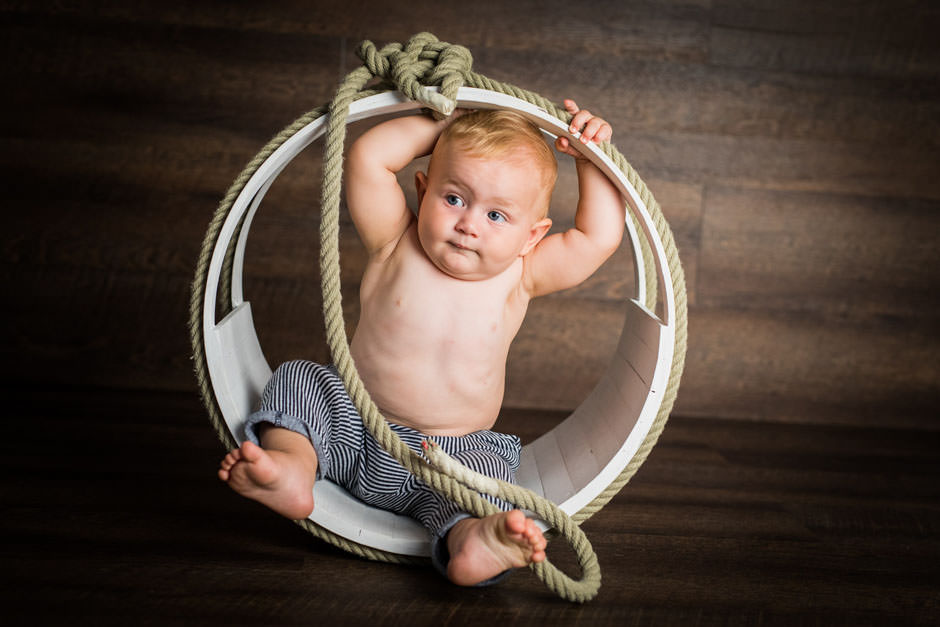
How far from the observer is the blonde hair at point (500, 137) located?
0.94 m

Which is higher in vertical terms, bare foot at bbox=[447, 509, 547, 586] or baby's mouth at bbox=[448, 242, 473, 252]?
baby's mouth at bbox=[448, 242, 473, 252]

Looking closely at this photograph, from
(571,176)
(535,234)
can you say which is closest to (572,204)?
(571,176)

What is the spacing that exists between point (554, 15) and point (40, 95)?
1.01 metres

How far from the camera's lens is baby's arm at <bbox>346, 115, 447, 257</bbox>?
97 centimetres

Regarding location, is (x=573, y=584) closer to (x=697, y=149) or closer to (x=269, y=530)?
(x=269, y=530)

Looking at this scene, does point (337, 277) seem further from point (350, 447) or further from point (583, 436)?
point (583, 436)

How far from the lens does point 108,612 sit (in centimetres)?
73

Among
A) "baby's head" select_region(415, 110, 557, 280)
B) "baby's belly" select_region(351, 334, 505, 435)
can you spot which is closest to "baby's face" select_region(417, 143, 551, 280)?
"baby's head" select_region(415, 110, 557, 280)

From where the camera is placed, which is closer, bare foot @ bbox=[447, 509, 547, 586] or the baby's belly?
bare foot @ bbox=[447, 509, 547, 586]

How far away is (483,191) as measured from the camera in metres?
0.94

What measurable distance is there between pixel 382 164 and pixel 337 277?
6.9 inches

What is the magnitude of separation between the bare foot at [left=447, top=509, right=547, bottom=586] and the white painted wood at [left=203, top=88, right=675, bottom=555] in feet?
0.32

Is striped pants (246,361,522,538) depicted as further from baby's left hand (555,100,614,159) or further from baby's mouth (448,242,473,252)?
baby's left hand (555,100,614,159)

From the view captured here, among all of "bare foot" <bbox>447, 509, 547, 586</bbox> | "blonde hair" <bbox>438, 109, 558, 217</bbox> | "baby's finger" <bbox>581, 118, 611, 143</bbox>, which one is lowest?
"bare foot" <bbox>447, 509, 547, 586</bbox>
